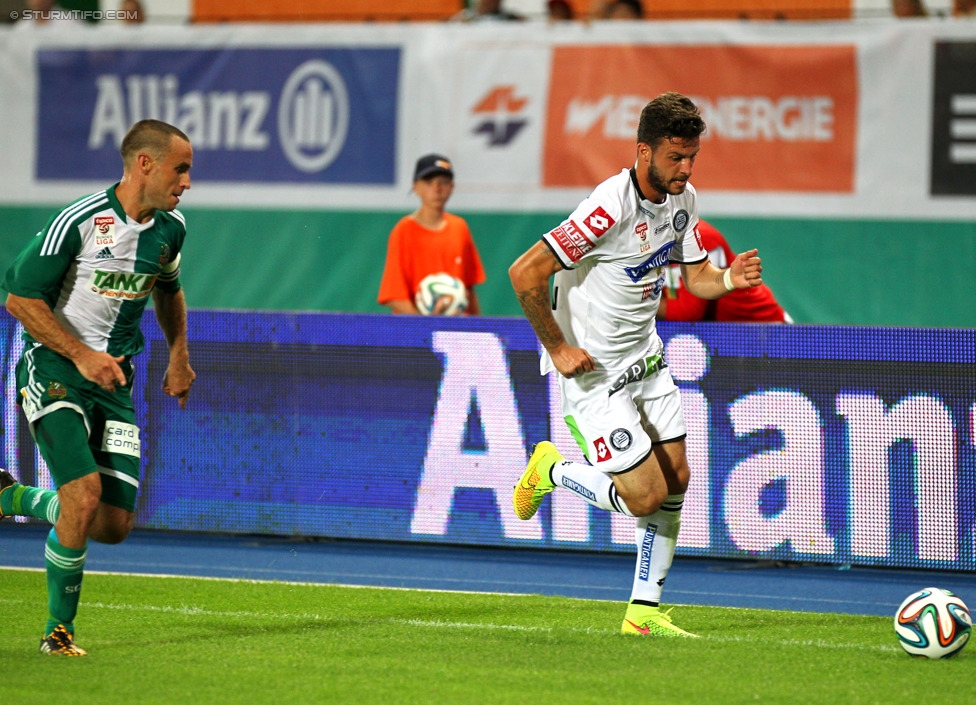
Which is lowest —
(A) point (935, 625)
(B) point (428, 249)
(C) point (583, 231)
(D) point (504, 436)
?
(A) point (935, 625)

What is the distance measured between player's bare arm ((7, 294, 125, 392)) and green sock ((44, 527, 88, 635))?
0.65 m

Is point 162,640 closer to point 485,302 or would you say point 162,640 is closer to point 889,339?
point 889,339

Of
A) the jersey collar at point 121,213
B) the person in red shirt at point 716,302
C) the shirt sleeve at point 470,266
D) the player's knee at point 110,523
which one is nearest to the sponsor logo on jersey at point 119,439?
the player's knee at point 110,523

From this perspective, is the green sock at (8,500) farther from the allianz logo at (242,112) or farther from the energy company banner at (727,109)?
the allianz logo at (242,112)

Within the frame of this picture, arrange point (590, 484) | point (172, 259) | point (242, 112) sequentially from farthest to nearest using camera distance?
point (242, 112) → point (590, 484) → point (172, 259)

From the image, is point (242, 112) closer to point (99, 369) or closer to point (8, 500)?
point (8, 500)

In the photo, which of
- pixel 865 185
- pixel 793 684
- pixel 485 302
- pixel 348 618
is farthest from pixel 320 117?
pixel 793 684

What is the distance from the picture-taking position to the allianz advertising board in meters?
13.5

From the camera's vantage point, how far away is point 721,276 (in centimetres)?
656

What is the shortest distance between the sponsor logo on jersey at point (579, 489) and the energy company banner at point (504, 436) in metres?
1.86

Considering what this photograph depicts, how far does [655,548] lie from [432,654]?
114cm

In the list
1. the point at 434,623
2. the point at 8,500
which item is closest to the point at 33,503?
the point at 8,500

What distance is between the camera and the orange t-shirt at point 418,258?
394 inches

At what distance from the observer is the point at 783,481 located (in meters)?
8.43
